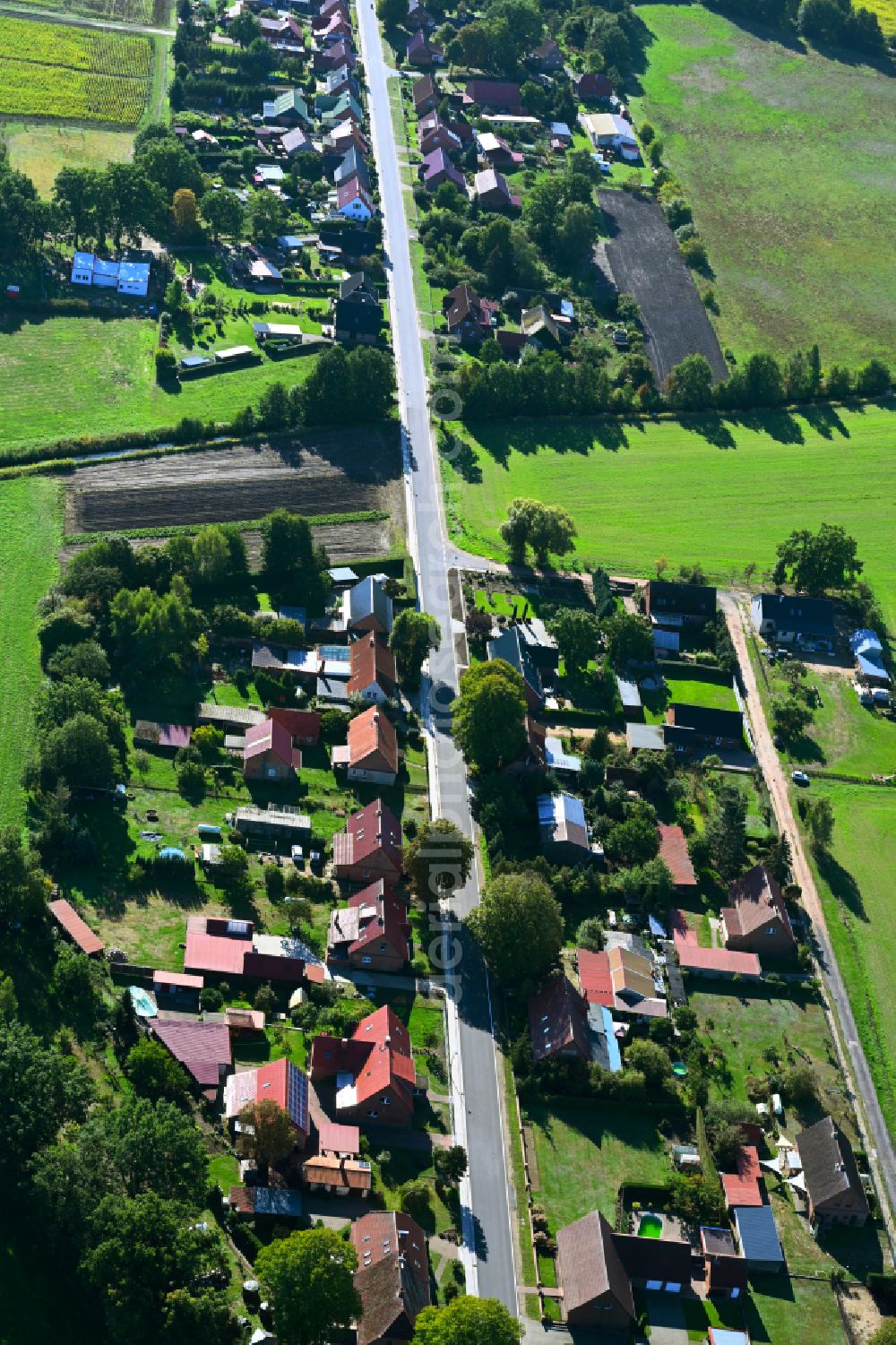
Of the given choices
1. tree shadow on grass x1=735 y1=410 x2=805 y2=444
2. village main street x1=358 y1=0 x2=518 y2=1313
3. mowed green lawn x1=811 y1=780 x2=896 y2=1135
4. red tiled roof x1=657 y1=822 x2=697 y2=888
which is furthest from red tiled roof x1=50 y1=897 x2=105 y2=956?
tree shadow on grass x1=735 y1=410 x2=805 y2=444

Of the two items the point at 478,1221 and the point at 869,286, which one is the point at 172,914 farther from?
the point at 869,286

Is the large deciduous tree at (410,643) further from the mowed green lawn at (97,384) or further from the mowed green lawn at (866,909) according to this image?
the mowed green lawn at (97,384)

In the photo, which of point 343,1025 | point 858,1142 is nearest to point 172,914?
point 343,1025

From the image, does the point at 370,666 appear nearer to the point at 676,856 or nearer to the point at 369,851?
the point at 369,851

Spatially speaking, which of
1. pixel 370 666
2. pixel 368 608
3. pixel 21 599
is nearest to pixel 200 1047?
pixel 370 666

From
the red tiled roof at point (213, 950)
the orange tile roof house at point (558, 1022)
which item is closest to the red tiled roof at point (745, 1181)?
the orange tile roof house at point (558, 1022)

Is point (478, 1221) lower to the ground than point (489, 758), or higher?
lower

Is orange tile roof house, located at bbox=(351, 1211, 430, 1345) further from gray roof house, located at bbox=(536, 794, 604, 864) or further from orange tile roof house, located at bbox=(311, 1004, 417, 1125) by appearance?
gray roof house, located at bbox=(536, 794, 604, 864)
